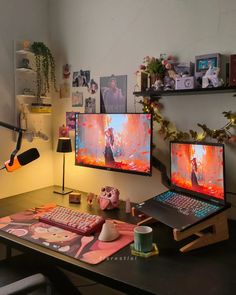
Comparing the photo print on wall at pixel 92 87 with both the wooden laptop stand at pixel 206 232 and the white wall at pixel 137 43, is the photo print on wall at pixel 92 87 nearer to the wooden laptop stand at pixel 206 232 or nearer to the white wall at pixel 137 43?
the white wall at pixel 137 43

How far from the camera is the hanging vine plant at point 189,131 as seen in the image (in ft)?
5.33

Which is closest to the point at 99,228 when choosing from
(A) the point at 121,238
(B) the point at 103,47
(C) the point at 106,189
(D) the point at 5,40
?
(A) the point at 121,238

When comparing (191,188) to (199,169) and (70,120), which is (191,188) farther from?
(70,120)

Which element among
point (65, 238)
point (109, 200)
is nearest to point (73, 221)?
point (65, 238)

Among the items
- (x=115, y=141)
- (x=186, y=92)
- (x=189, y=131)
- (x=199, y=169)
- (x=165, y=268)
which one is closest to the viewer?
(x=165, y=268)

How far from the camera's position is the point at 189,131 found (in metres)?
1.78

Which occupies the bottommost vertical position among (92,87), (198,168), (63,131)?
(198,168)

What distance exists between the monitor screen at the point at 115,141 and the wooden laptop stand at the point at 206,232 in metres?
0.51

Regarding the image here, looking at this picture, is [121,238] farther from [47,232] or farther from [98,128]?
[98,128]

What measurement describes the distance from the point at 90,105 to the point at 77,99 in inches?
5.2

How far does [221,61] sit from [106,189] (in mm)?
974

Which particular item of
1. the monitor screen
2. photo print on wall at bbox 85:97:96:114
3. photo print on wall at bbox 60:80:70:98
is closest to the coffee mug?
the monitor screen

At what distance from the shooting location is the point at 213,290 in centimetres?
103

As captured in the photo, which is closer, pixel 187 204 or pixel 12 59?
pixel 187 204
